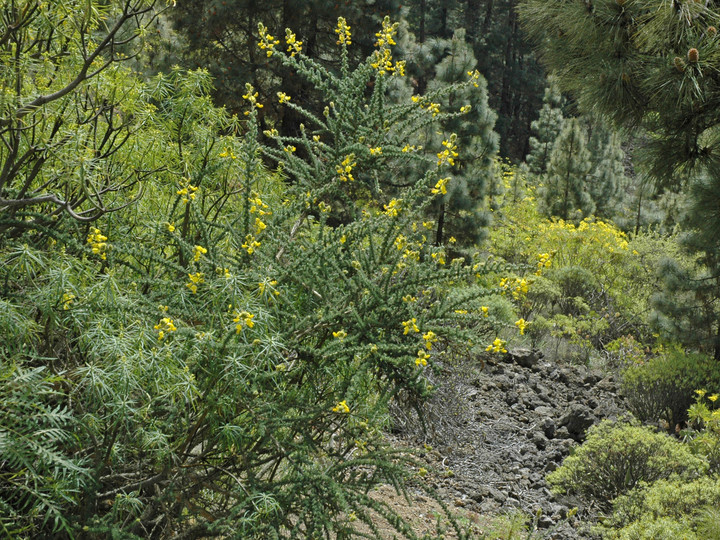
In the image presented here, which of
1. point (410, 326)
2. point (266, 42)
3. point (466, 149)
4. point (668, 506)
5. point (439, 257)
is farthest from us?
point (466, 149)

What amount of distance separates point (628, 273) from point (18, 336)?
9748 millimetres

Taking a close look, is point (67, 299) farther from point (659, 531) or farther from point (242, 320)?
point (659, 531)

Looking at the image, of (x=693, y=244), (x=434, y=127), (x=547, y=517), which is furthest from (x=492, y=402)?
(x=434, y=127)

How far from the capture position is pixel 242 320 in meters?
2.17

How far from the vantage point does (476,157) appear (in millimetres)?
10367

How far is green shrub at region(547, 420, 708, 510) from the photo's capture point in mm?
4730

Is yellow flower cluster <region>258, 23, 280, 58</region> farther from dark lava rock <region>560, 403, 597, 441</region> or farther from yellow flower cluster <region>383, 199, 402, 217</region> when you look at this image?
dark lava rock <region>560, 403, 597, 441</region>

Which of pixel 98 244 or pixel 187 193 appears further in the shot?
pixel 187 193

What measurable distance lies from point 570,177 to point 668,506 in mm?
12111

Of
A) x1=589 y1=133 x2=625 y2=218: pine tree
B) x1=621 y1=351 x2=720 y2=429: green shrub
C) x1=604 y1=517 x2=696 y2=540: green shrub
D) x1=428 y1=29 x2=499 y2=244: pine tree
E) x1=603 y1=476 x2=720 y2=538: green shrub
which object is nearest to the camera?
x1=604 y1=517 x2=696 y2=540: green shrub

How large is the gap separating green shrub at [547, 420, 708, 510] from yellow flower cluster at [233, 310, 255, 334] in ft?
10.8

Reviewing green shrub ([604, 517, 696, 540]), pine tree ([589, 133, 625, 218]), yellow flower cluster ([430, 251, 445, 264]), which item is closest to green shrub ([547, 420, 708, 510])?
green shrub ([604, 517, 696, 540])

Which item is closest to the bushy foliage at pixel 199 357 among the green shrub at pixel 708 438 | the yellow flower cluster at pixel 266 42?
the yellow flower cluster at pixel 266 42

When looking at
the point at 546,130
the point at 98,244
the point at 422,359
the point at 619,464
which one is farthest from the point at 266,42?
the point at 546,130
